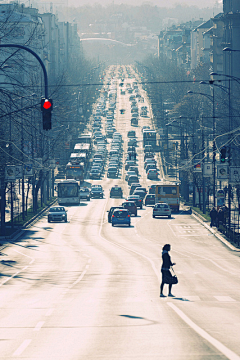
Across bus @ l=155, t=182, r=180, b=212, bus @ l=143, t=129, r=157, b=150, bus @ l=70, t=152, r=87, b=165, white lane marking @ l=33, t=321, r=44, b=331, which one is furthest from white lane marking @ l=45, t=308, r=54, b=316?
bus @ l=143, t=129, r=157, b=150

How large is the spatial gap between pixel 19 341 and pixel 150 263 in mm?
19773

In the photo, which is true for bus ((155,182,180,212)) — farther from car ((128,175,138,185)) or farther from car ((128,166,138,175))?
car ((128,166,138,175))

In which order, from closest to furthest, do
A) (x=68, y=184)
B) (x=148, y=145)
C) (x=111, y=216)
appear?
(x=111, y=216)
(x=68, y=184)
(x=148, y=145)

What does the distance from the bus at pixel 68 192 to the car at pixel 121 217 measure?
2096cm

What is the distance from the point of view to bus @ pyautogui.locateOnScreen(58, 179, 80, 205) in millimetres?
77062

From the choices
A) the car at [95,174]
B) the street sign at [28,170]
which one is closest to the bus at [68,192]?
the street sign at [28,170]

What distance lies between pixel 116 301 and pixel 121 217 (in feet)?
122

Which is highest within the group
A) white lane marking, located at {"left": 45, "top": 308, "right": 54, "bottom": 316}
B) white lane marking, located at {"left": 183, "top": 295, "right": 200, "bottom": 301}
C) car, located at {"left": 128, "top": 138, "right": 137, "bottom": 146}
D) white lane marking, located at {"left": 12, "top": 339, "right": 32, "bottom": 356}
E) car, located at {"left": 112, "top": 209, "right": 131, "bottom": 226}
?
car, located at {"left": 128, "top": 138, "right": 137, "bottom": 146}

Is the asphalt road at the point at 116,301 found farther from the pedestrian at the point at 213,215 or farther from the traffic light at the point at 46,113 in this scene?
the traffic light at the point at 46,113

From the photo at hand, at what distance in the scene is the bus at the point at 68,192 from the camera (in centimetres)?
7706

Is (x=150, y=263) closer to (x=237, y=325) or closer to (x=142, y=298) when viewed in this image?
(x=142, y=298)

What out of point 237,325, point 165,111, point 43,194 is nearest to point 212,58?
point 165,111

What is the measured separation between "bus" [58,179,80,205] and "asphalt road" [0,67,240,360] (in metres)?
30.4

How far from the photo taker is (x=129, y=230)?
5306 cm
